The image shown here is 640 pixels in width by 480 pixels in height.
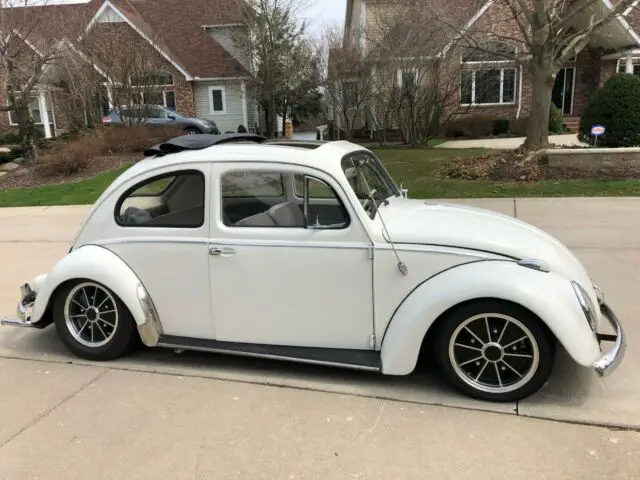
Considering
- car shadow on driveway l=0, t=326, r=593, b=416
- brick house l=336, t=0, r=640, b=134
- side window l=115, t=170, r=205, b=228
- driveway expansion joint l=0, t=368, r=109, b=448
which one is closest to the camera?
driveway expansion joint l=0, t=368, r=109, b=448

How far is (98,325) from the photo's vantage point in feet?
14.0

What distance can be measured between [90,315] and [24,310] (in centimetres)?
72

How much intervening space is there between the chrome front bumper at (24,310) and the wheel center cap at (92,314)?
1.75 feet

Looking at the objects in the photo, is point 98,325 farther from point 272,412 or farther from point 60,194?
point 60,194

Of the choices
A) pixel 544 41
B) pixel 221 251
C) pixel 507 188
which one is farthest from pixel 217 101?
pixel 221 251

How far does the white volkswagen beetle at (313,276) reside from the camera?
133 inches

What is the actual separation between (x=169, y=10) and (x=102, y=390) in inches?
1247

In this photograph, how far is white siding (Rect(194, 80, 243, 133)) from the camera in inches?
1166

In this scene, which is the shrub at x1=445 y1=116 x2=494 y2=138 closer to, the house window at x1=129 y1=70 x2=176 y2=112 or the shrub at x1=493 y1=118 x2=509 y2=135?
the shrub at x1=493 y1=118 x2=509 y2=135

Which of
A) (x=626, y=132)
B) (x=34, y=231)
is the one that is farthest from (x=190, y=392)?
(x=626, y=132)

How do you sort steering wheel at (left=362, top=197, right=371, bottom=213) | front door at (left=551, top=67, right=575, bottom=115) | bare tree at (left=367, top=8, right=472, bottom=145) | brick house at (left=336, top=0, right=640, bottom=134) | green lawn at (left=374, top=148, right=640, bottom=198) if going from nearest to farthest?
steering wheel at (left=362, top=197, right=371, bottom=213) → green lawn at (left=374, top=148, right=640, bottom=198) → bare tree at (left=367, top=8, right=472, bottom=145) → brick house at (left=336, top=0, right=640, bottom=134) → front door at (left=551, top=67, right=575, bottom=115)

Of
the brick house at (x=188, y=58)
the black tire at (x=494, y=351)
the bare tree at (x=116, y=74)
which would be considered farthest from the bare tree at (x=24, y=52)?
the black tire at (x=494, y=351)

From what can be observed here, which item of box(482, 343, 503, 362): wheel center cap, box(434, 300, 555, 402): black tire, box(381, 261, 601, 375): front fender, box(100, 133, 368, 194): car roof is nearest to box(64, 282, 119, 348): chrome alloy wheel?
box(100, 133, 368, 194): car roof

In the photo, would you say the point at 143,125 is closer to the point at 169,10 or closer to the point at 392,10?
the point at 392,10
